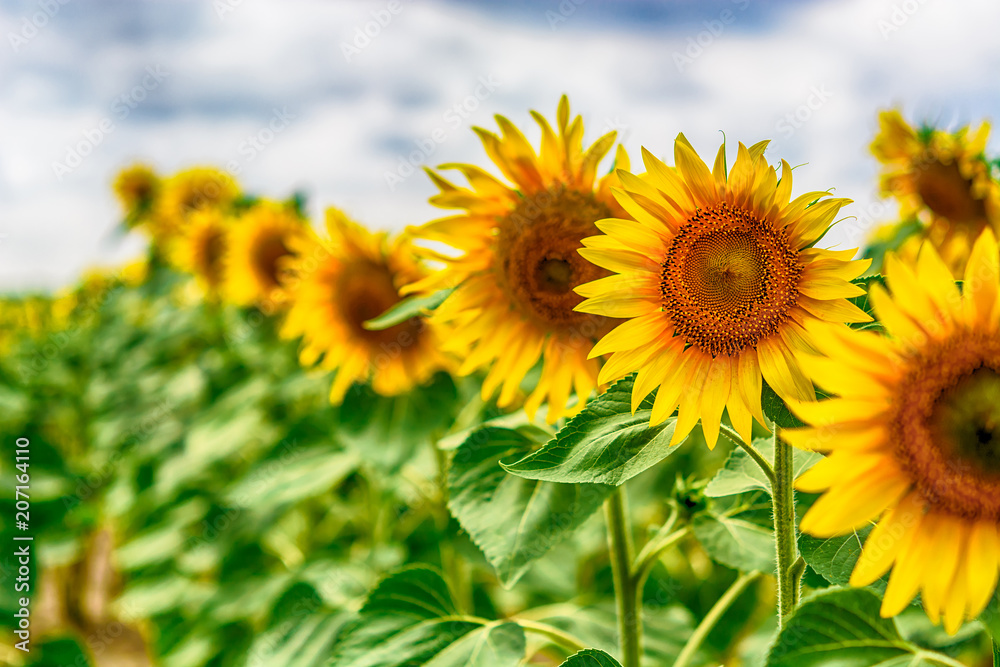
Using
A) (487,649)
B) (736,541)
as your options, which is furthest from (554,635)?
(736,541)

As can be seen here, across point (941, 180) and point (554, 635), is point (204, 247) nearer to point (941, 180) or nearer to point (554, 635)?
point (554, 635)

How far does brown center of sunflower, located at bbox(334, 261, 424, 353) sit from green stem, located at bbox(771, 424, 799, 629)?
113 cm

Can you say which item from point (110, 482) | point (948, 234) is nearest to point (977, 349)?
point (948, 234)

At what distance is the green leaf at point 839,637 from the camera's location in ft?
1.79

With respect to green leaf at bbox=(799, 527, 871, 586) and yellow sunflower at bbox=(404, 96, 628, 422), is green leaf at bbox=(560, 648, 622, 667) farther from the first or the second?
Answer: yellow sunflower at bbox=(404, 96, 628, 422)

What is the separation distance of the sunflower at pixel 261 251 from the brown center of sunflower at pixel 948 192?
5.44 ft

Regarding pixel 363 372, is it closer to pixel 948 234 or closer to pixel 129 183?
pixel 948 234

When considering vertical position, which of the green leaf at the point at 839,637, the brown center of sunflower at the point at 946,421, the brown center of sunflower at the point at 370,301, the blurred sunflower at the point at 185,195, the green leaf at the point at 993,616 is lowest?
the green leaf at the point at 839,637

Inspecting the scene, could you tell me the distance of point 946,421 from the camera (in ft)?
1.71

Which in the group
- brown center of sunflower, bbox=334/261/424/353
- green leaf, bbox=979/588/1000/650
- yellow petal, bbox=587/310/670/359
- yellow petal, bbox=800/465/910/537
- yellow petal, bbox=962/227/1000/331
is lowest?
green leaf, bbox=979/588/1000/650

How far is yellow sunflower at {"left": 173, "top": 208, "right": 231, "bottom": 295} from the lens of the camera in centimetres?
277

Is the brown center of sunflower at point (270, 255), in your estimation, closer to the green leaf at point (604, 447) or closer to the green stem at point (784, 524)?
the green leaf at point (604, 447)

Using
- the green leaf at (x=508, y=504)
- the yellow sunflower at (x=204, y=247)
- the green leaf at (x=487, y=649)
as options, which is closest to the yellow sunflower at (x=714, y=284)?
the green leaf at (x=508, y=504)

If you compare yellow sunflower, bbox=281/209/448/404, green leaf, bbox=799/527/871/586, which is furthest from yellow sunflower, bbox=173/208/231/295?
green leaf, bbox=799/527/871/586
